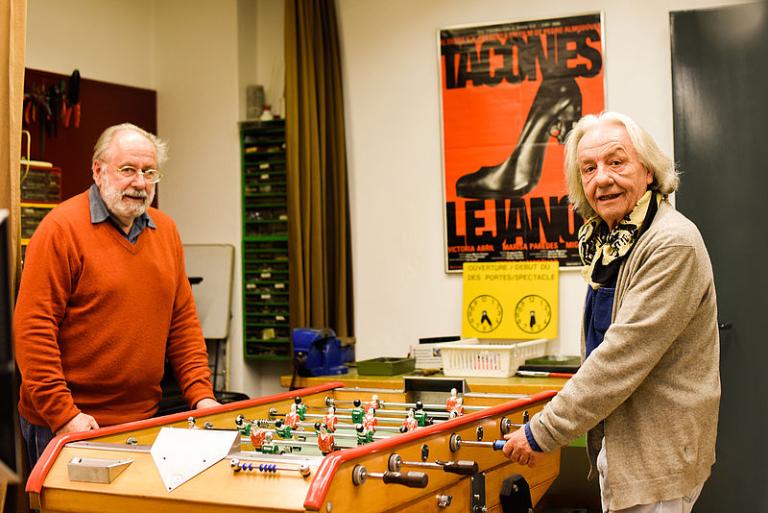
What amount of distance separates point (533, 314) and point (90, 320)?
2442mm

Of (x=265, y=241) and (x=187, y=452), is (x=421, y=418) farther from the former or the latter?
(x=265, y=241)

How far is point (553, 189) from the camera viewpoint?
481 cm

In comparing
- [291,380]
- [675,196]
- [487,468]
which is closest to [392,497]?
[487,468]

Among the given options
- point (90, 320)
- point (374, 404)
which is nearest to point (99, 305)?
point (90, 320)

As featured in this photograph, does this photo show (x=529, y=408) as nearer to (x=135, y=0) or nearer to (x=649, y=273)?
(x=649, y=273)

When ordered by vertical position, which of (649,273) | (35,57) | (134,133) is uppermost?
(35,57)

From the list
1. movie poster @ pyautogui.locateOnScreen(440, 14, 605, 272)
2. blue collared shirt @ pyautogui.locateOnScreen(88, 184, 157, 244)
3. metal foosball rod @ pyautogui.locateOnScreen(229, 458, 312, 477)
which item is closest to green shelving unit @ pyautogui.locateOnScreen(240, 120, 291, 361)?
movie poster @ pyautogui.locateOnScreen(440, 14, 605, 272)

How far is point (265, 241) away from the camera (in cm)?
557

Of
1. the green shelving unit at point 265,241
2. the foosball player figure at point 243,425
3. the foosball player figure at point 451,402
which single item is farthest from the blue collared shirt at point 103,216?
the green shelving unit at point 265,241

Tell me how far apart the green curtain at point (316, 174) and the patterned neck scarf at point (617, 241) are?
2.77 m

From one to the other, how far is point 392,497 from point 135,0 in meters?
4.40

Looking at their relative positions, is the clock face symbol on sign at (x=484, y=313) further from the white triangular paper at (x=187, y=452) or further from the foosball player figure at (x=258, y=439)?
the white triangular paper at (x=187, y=452)

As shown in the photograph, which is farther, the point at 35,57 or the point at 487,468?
the point at 35,57

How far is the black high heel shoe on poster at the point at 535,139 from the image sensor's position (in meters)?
4.78
